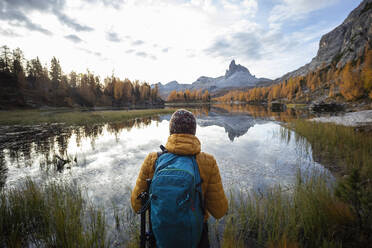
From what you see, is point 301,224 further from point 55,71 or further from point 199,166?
point 55,71

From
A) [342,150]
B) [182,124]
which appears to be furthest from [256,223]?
[342,150]

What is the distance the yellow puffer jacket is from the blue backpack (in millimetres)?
259

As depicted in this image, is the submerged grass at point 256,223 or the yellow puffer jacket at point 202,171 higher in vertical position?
the yellow puffer jacket at point 202,171

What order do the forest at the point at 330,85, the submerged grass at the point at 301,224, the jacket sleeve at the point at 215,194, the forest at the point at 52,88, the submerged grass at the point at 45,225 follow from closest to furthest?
the jacket sleeve at the point at 215,194 < the submerged grass at the point at 301,224 < the submerged grass at the point at 45,225 < the forest at the point at 330,85 < the forest at the point at 52,88

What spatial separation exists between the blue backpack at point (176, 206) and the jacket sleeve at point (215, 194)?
0.41m

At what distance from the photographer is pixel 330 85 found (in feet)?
239

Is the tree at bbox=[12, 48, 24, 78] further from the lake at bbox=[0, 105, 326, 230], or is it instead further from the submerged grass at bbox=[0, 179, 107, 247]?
the submerged grass at bbox=[0, 179, 107, 247]

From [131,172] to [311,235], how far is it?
704 cm

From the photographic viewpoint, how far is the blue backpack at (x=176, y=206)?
1671 millimetres

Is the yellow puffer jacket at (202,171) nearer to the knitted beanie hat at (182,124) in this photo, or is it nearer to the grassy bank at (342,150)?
the knitted beanie hat at (182,124)

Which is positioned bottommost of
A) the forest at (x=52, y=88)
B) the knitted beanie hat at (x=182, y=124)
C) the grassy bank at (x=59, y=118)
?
the grassy bank at (x=59, y=118)

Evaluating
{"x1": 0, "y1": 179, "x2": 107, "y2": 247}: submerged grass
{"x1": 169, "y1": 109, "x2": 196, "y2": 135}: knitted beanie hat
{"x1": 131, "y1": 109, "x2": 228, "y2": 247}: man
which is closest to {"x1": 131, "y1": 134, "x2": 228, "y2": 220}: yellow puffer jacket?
{"x1": 131, "y1": 109, "x2": 228, "y2": 247}: man

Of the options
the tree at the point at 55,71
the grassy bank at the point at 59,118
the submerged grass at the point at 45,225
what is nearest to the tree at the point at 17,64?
the tree at the point at 55,71

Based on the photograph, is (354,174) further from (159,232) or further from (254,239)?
(159,232)
